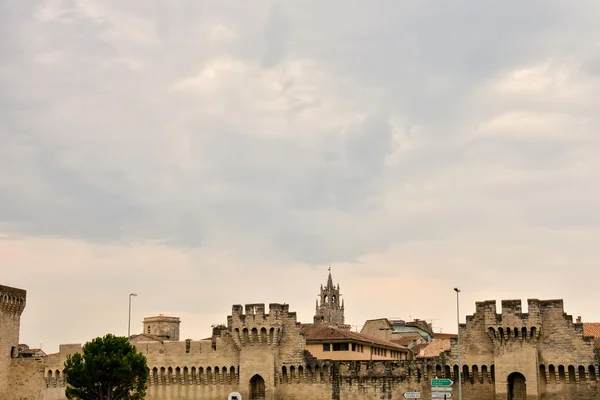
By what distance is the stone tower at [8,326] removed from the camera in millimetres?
89938

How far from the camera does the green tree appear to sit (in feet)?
260

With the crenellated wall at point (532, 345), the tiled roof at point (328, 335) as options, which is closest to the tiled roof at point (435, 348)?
the tiled roof at point (328, 335)

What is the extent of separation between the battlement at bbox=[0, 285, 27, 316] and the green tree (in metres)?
14.3

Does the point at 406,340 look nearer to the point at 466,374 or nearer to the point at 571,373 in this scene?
the point at 466,374

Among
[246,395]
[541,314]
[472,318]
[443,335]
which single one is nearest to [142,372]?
[246,395]

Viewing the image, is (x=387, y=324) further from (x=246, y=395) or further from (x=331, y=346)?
(x=246, y=395)

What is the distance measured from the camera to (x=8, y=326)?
9181cm

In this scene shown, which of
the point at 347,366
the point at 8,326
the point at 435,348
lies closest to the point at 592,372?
the point at 347,366

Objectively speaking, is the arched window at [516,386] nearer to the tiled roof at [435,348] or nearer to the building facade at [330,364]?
the building facade at [330,364]

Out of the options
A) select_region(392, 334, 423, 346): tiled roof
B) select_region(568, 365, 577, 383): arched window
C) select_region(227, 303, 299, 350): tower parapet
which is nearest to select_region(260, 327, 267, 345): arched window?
select_region(227, 303, 299, 350): tower parapet

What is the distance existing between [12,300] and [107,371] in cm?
1980

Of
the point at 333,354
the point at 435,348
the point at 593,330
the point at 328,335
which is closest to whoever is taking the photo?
the point at 593,330

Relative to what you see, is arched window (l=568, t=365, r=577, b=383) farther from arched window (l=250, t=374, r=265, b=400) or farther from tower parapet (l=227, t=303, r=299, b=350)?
arched window (l=250, t=374, r=265, b=400)

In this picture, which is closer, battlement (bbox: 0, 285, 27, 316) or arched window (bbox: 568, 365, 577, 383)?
arched window (bbox: 568, 365, 577, 383)
